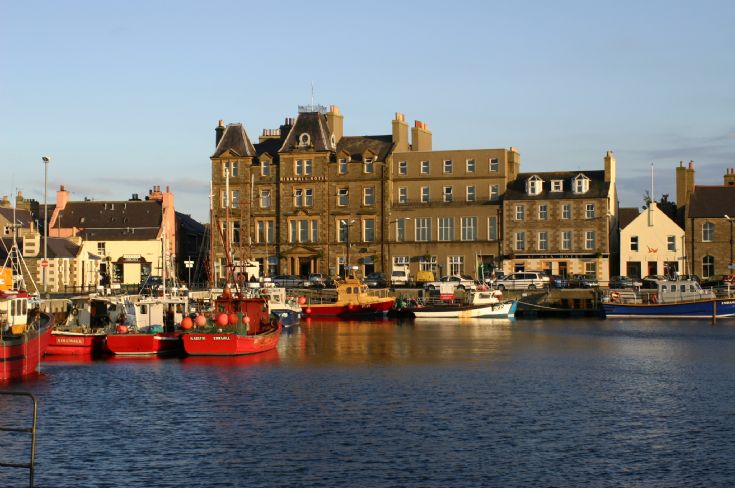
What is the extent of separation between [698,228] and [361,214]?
33.4 metres

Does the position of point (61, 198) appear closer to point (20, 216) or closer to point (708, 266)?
point (20, 216)

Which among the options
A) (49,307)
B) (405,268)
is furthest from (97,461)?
(405,268)

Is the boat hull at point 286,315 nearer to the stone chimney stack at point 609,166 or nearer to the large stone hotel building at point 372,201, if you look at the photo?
the large stone hotel building at point 372,201

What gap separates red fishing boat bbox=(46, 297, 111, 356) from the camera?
2502 inches

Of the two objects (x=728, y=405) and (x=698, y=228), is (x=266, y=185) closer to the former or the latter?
(x=698, y=228)

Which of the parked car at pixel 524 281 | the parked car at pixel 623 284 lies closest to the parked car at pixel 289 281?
the parked car at pixel 524 281

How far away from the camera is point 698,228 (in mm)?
109000

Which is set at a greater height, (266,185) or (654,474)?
(266,185)

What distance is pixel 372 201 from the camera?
119 metres

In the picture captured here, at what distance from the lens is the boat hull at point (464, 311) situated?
97.9 meters

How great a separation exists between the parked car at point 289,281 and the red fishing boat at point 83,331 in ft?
136

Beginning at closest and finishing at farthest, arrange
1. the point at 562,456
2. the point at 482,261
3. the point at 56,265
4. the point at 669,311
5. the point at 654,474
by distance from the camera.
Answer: the point at 654,474 < the point at 562,456 < the point at 669,311 < the point at 56,265 < the point at 482,261

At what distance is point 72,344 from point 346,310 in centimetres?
3915

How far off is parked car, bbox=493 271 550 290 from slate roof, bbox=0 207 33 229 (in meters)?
47.8
